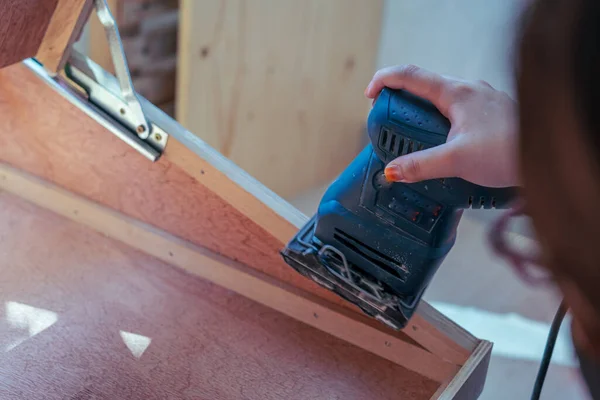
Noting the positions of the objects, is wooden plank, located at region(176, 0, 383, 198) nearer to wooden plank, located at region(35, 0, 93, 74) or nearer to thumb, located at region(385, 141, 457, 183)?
wooden plank, located at region(35, 0, 93, 74)

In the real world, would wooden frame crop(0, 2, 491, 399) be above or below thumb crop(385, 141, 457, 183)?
below

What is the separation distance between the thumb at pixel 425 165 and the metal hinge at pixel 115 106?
0.35m

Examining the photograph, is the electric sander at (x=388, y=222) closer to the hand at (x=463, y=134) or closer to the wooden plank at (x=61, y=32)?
the hand at (x=463, y=134)

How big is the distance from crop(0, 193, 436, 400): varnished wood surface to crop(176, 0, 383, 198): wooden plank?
0.72 meters

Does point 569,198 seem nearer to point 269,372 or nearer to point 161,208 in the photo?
point 269,372

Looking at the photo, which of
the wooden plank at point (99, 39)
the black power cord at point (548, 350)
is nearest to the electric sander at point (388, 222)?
the black power cord at point (548, 350)

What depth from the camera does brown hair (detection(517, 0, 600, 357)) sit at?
304mm

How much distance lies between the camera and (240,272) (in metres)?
0.94

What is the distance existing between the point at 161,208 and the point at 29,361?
0.90 feet

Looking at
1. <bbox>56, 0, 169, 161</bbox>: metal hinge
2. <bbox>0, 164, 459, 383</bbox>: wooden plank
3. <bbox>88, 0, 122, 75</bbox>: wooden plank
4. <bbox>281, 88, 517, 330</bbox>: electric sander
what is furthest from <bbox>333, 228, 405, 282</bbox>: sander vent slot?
<bbox>88, 0, 122, 75</bbox>: wooden plank

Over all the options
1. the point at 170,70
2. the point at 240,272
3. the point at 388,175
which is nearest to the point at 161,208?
the point at 240,272

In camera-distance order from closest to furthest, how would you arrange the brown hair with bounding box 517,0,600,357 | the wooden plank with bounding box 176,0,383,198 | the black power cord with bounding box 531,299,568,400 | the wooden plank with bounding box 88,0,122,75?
the brown hair with bounding box 517,0,600,357 < the black power cord with bounding box 531,299,568,400 < the wooden plank with bounding box 88,0,122,75 < the wooden plank with bounding box 176,0,383,198

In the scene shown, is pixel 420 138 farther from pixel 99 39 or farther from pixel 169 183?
pixel 99 39

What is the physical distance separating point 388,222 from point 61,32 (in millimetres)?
461
